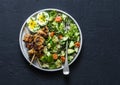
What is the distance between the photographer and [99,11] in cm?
159

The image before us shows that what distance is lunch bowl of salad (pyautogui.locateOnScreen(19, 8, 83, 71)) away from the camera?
1504 millimetres

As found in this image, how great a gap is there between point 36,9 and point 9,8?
0.13 metres

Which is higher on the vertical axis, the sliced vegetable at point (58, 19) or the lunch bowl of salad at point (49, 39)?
the sliced vegetable at point (58, 19)

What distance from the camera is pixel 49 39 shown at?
151 centimetres

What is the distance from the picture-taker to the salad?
1503 mm

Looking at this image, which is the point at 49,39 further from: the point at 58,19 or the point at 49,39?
the point at 58,19

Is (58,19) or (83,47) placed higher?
(58,19)

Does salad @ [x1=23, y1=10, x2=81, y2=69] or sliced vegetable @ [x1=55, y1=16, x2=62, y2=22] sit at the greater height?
sliced vegetable @ [x1=55, y1=16, x2=62, y2=22]

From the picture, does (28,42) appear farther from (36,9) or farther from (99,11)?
(99,11)

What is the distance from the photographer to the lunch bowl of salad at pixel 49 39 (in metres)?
1.50

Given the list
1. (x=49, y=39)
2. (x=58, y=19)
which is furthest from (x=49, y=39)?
(x=58, y=19)

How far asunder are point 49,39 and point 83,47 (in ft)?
0.59

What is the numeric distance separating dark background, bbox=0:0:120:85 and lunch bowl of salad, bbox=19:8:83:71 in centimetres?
5

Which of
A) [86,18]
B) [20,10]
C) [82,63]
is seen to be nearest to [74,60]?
[82,63]
